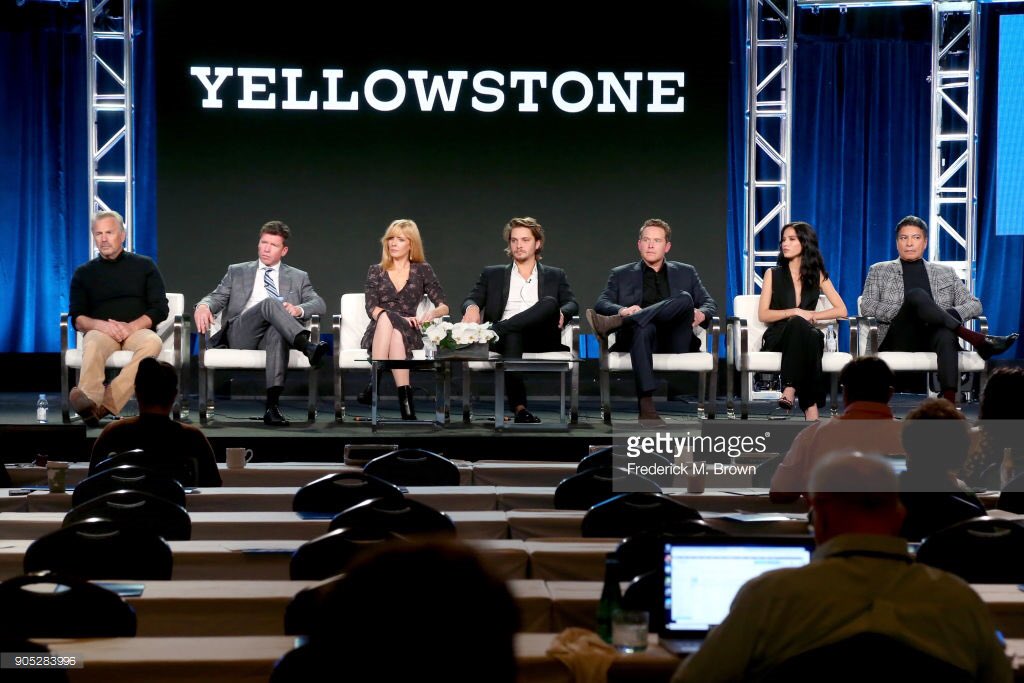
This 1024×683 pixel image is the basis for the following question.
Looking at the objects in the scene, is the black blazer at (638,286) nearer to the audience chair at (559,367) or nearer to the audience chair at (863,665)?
the audience chair at (559,367)

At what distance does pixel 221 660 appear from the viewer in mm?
1963

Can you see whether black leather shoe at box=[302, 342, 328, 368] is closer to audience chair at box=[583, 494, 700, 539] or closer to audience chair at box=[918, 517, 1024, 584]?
audience chair at box=[583, 494, 700, 539]

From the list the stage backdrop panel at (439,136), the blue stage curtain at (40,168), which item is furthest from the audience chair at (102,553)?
the blue stage curtain at (40,168)

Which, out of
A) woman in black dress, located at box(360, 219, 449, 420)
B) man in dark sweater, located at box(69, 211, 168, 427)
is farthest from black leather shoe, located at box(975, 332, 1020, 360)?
man in dark sweater, located at box(69, 211, 168, 427)

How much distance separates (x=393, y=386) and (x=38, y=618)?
6.29m

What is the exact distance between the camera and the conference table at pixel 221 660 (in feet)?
6.40

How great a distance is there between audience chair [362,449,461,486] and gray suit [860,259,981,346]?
11.0ft

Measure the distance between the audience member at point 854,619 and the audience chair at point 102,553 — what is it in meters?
1.39

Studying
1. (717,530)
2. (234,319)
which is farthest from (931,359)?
(717,530)

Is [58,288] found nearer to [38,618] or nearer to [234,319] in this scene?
[234,319]

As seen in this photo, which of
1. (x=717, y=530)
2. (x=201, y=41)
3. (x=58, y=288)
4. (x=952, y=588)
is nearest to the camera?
(x=952, y=588)

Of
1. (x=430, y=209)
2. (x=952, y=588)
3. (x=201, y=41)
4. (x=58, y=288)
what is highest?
(x=201, y=41)

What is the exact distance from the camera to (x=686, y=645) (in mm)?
2264

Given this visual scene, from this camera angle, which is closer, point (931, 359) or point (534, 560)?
point (534, 560)
